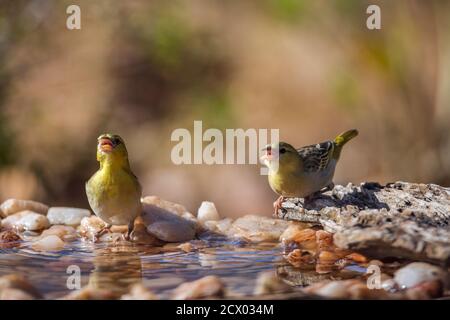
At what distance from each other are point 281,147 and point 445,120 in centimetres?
276

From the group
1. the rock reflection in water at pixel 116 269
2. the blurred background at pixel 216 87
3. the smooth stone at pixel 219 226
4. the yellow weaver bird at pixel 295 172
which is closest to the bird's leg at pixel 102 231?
the rock reflection in water at pixel 116 269

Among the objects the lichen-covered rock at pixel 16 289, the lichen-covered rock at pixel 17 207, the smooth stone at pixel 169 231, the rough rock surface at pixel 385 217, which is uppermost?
the rough rock surface at pixel 385 217

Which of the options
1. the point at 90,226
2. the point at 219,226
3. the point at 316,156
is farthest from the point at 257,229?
the point at 90,226

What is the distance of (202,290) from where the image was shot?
296cm

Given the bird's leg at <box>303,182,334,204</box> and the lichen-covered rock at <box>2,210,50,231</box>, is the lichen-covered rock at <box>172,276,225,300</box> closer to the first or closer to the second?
the bird's leg at <box>303,182,334,204</box>

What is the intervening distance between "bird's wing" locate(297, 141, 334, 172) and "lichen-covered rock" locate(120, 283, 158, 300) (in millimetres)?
1497

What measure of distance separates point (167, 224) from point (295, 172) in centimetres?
74

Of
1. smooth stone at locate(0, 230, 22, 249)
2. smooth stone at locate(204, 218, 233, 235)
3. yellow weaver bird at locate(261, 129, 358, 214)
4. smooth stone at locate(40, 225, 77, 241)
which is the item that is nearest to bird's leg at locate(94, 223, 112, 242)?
smooth stone at locate(40, 225, 77, 241)

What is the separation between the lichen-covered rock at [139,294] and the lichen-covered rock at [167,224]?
3.68 feet

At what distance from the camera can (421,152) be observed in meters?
6.60

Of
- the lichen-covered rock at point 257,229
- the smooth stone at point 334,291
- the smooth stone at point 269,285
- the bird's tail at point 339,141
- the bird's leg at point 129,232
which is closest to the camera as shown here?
the smooth stone at point 334,291

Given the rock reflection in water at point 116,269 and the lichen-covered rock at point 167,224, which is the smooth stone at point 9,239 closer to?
the rock reflection in water at point 116,269

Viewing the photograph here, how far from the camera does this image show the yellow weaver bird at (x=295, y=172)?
4254 mm
